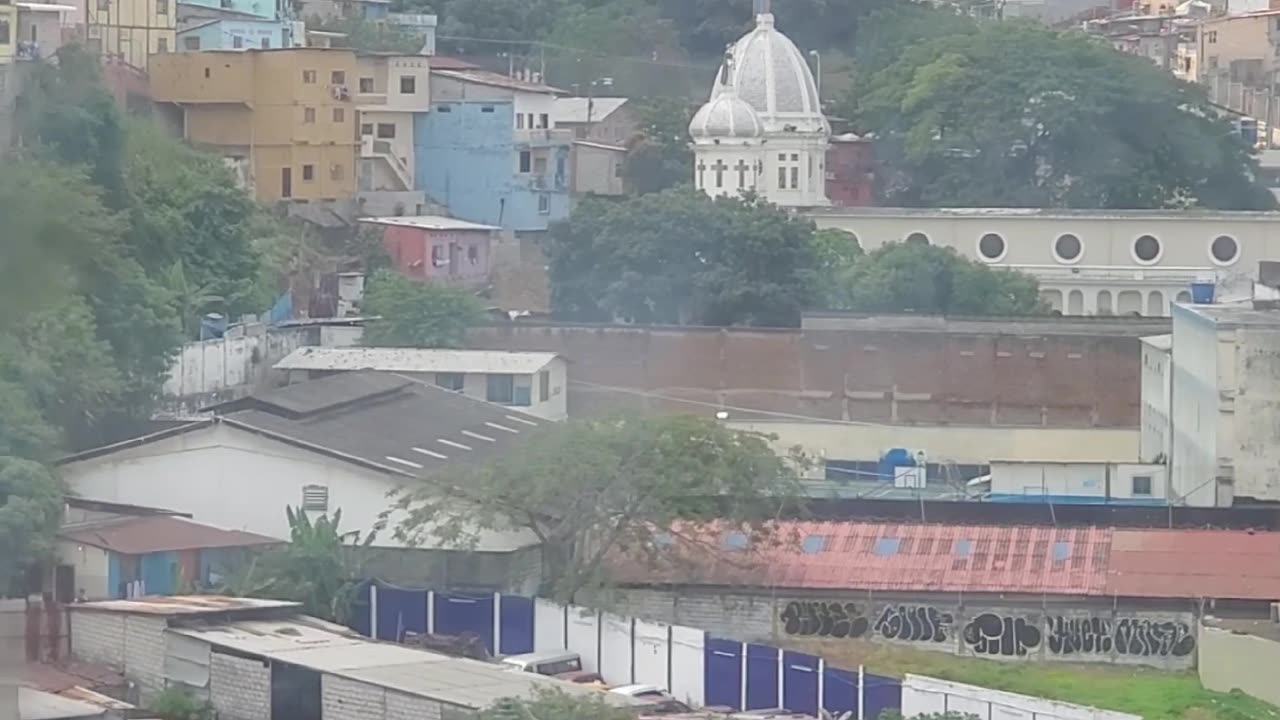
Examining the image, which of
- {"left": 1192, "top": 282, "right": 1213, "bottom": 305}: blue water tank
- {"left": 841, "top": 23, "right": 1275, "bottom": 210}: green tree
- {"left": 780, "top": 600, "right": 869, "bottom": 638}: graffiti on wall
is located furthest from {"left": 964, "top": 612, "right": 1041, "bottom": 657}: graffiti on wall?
{"left": 841, "top": 23, "right": 1275, "bottom": 210}: green tree

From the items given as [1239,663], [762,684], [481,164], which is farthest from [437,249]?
[762,684]

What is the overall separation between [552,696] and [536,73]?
29.2 metres

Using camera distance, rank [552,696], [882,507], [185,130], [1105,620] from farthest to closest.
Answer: [185,130] → [882,507] → [1105,620] → [552,696]

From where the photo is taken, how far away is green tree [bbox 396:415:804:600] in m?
14.8

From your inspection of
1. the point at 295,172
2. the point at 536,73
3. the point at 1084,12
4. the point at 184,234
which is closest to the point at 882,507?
the point at 184,234

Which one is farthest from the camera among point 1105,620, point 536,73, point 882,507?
point 536,73

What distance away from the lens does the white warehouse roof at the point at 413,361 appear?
21.1 m

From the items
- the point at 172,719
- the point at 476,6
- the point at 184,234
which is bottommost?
the point at 172,719

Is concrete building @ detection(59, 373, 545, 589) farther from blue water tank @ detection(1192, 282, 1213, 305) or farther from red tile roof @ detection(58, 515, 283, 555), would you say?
blue water tank @ detection(1192, 282, 1213, 305)

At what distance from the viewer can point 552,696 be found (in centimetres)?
1098

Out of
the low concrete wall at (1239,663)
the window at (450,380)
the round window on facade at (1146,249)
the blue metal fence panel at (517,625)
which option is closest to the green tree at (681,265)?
the window at (450,380)

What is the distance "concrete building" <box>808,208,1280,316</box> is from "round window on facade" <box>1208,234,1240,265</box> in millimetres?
12

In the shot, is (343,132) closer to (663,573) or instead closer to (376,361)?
(376,361)

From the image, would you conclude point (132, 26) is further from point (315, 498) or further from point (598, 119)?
point (315, 498)
